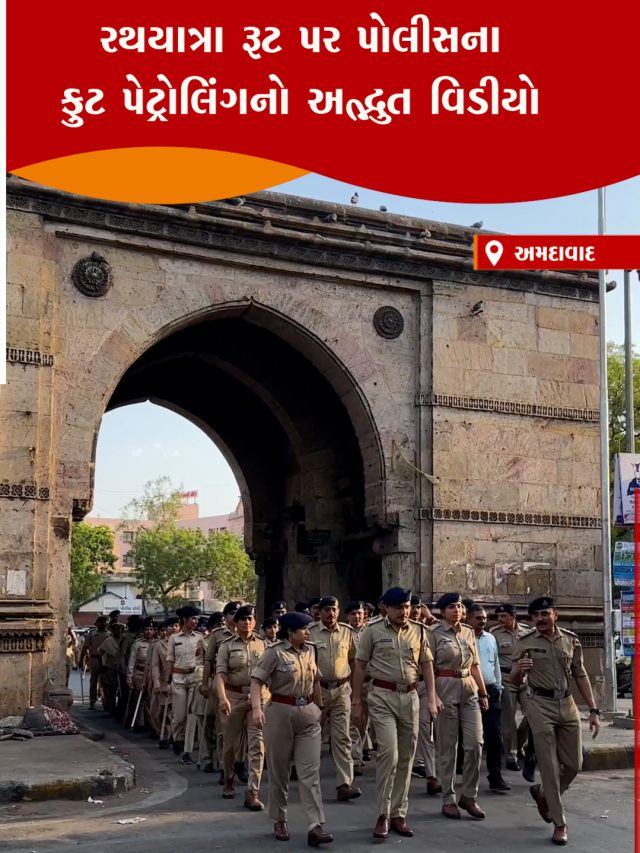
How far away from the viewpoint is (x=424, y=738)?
34.6ft

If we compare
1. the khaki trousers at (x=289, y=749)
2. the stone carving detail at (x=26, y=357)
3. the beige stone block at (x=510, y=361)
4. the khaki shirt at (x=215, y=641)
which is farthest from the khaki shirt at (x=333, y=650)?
the beige stone block at (x=510, y=361)

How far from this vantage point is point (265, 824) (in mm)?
8398

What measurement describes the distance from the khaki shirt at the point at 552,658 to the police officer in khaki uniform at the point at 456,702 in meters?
0.72

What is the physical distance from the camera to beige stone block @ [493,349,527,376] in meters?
17.2

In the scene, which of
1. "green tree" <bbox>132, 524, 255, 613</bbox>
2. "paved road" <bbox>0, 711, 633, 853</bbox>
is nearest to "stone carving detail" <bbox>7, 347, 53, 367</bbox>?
"paved road" <bbox>0, 711, 633, 853</bbox>

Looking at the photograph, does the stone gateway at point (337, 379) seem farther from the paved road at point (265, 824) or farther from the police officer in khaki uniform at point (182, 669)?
the paved road at point (265, 824)

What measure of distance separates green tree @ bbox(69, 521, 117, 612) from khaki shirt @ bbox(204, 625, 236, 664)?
4306cm

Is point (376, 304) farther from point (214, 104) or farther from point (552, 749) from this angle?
point (552, 749)

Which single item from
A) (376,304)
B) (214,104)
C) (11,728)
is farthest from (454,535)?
(214,104)

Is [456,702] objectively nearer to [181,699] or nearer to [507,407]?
[181,699]

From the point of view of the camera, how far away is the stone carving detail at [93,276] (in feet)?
48.7

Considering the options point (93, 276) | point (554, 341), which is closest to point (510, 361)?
point (554, 341)

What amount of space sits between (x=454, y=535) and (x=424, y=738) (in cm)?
615

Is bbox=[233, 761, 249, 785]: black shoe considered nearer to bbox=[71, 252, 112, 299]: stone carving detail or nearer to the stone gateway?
the stone gateway
